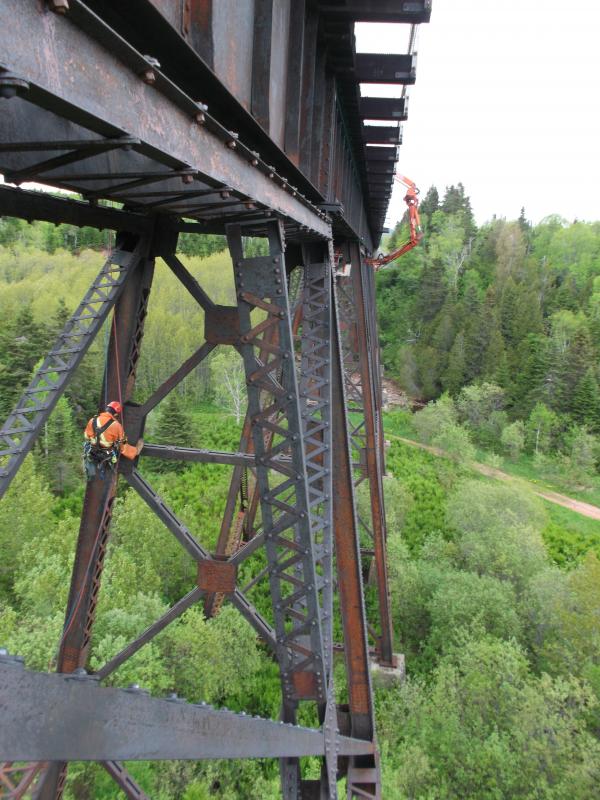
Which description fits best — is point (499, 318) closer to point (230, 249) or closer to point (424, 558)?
point (424, 558)

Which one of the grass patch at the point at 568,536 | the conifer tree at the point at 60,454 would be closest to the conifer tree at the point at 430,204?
the grass patch at the point at 568,536

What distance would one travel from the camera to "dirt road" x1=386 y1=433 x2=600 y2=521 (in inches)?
1079

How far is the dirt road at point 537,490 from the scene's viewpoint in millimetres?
27400

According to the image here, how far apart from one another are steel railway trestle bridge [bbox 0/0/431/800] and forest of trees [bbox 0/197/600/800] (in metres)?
4.04

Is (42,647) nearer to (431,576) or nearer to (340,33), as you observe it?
(340,33)

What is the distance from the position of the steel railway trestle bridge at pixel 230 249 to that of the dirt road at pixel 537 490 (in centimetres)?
2595

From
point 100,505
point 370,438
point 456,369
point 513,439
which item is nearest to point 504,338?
point 456,369

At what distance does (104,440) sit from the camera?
12.5ft

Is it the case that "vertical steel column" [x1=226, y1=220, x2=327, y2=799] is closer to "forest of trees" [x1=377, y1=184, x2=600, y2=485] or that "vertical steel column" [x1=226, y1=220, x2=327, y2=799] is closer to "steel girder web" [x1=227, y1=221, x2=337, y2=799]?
"steel girder web" [x1=227, y1=221, x2=337, y2=799]

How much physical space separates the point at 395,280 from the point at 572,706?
48.8m

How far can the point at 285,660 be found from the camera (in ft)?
11.1

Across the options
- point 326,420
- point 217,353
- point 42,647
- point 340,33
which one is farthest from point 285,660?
point 217,353

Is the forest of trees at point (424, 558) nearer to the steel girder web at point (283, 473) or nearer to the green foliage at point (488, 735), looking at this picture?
the green foliage at point (488, 735)

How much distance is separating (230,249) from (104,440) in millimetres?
1740
